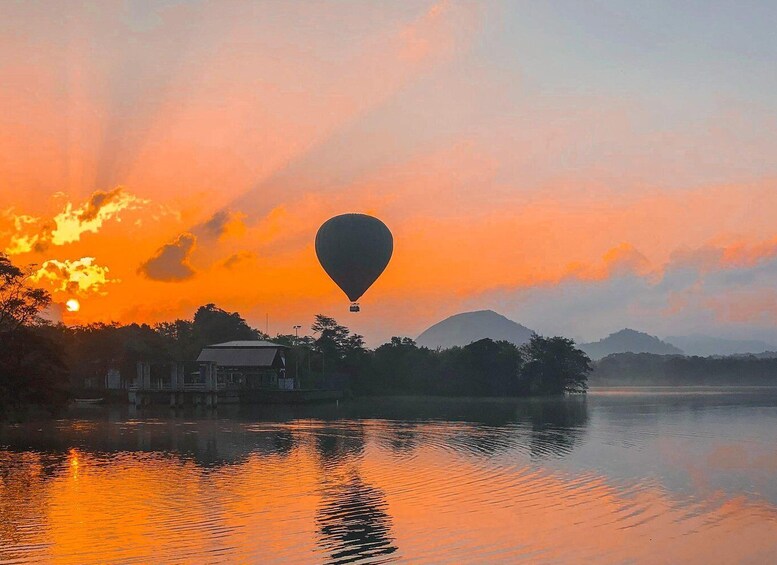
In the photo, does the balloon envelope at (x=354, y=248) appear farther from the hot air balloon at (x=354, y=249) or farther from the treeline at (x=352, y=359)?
the treeline at (x=352, y=359)

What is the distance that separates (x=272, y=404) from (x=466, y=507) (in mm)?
89490

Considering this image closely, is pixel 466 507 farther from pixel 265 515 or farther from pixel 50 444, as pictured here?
pixel 50 444

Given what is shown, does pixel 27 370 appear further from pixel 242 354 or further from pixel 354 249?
pixel 242 354

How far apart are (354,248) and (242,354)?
5543cm

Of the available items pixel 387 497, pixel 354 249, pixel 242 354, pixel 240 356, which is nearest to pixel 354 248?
pixel 354 249

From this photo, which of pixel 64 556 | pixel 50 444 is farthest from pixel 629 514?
pixel 50 444

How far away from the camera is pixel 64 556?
66.3 ft

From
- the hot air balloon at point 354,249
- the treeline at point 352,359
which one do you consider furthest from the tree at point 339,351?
the hot air balloon at point 354,249

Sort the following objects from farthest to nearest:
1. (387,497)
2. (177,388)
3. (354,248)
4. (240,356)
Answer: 1. (240,356)
2. (177,388)
3. (354,248)
4. (387,497)

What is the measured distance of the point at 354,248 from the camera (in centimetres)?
7788

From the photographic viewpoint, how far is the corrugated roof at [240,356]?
126 meters

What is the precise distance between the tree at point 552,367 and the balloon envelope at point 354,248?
8295 cm

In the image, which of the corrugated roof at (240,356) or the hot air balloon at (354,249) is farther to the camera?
the corrugated roof at (240,356)

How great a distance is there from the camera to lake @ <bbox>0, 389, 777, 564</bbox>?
21.6 metres
